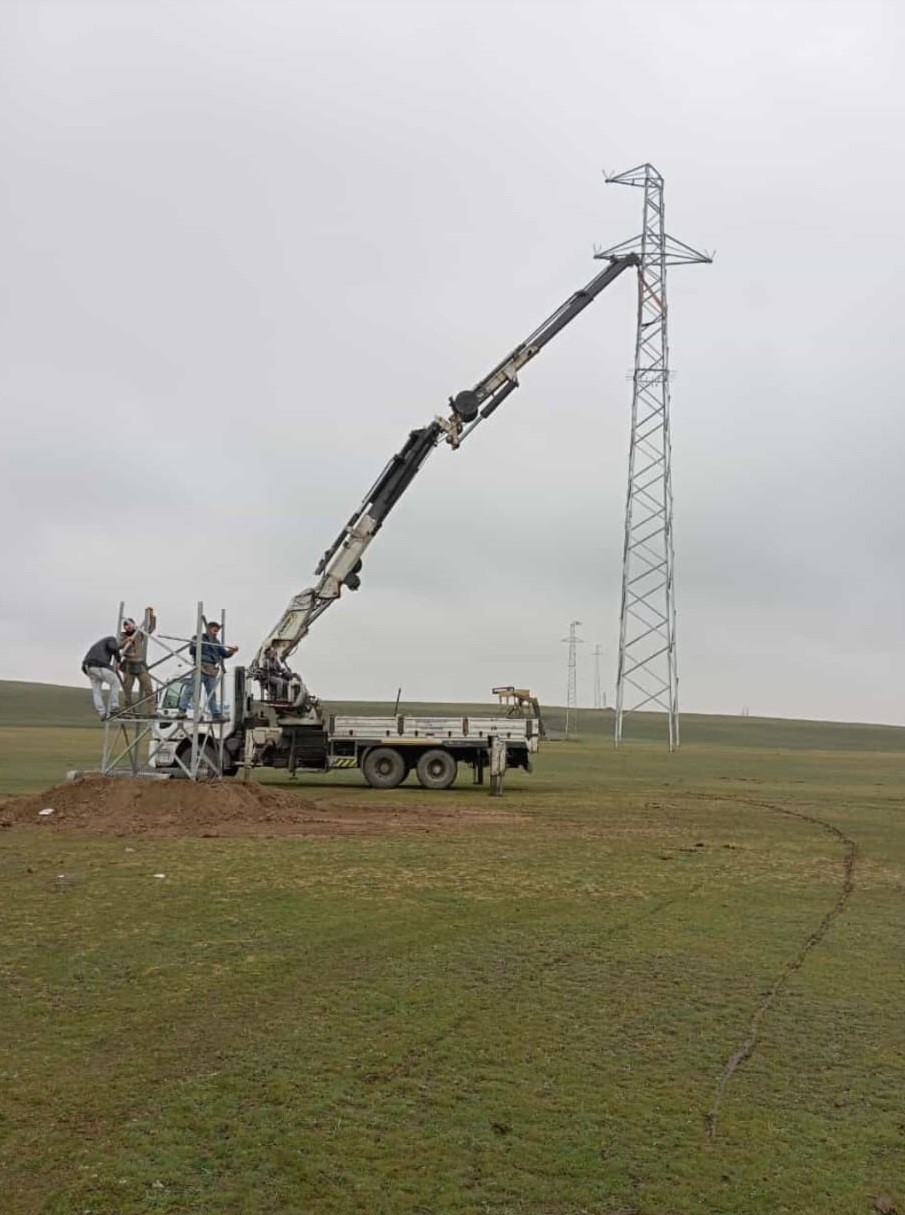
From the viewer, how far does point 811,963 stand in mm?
8648

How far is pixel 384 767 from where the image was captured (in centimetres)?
2577

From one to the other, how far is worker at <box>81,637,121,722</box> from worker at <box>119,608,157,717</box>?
0.54ft

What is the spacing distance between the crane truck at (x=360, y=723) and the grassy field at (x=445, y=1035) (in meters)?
11.8

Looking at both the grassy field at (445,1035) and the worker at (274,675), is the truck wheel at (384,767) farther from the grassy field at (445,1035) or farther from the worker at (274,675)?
the grassy field at (445,1035)

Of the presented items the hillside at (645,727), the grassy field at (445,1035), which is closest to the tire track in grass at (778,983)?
the grassy field at (445,1035)

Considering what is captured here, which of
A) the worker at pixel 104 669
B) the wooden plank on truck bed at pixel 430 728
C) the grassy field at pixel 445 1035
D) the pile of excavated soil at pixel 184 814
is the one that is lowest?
the grassy field at pixel 445 1035

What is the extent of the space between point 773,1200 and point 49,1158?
3168mm

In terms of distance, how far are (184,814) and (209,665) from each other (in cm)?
271

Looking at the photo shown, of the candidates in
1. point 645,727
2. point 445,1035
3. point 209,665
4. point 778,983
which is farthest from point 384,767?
point 645,727

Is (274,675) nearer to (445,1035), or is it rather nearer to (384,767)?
(384,767)

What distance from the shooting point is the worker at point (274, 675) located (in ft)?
83.6

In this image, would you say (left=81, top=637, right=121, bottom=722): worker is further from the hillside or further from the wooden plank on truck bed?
the hillside

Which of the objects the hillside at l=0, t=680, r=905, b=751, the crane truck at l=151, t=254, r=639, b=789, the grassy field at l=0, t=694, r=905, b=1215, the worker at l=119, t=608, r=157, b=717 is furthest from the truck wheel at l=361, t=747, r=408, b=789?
the hillside at l=0, t=680, r=905, b=751

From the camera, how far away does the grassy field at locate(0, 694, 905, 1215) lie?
4773mm
